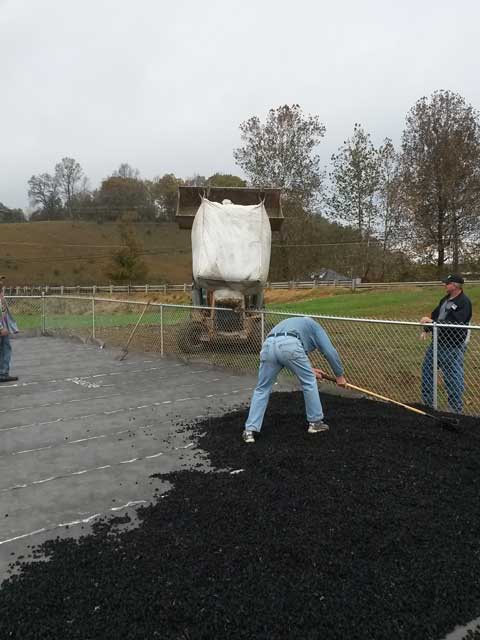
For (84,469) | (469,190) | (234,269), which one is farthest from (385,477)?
(469,190)

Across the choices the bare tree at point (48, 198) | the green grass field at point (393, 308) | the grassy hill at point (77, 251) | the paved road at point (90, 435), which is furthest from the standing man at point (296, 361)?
the bare tree at point (48, 198)

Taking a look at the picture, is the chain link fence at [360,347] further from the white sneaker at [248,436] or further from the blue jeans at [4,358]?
the blue jeans at [4,358]

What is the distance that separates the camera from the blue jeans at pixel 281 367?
16.3ft

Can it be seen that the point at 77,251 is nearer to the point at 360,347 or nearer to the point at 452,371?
A: the point at 360,347

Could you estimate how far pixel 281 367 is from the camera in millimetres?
5098

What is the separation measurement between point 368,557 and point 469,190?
29981 millimetres

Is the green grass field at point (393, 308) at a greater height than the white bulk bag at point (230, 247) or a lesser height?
lesser

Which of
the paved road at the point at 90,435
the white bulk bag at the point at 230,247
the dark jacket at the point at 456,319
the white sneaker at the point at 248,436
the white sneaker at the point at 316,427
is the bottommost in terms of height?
the paved road at the point at 90,435

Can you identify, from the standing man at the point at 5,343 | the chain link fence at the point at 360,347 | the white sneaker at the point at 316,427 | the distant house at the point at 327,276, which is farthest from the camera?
the distant house at the point at 327,276

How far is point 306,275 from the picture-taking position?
40531 mm

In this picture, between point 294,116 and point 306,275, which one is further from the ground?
point 294,116

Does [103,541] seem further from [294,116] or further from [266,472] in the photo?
[294,116]

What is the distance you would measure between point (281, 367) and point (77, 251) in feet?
208

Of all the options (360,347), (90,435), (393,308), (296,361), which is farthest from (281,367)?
(393,308)
